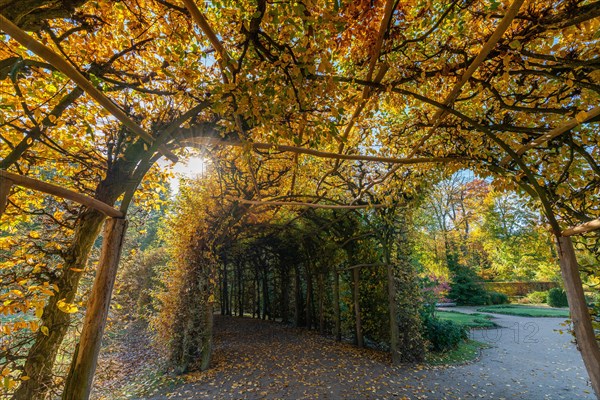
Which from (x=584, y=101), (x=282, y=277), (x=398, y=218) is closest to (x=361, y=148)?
(x=398, y=218)

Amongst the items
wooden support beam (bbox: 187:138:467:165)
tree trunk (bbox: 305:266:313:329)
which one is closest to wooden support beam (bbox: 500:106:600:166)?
wooden support beam (bbox: 187:138:467:165)

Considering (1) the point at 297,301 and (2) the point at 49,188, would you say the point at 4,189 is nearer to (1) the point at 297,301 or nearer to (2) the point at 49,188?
(2) the point at 49,188

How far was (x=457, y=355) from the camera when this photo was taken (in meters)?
6.89

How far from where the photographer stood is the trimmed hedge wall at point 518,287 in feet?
68.8

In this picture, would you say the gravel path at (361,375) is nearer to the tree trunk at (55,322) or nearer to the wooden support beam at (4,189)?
the tree trunk at (55,322)

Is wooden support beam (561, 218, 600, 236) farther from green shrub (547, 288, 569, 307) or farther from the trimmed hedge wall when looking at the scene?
the trimmed hedge wall

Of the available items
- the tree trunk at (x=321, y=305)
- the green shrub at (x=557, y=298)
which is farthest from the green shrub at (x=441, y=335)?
the green shrub at (x=557, y=298)

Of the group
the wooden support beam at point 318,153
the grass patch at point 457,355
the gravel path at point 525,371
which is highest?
the wooden support beam at point 318,153

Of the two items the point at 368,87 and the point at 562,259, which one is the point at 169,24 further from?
the point at 562,259

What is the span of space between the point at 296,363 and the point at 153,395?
2.65m

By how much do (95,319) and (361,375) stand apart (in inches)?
186

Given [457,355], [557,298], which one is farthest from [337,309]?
[557,298]

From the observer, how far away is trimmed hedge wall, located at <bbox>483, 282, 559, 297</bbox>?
68.8ft

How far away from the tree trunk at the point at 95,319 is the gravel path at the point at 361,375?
3.26 meters
